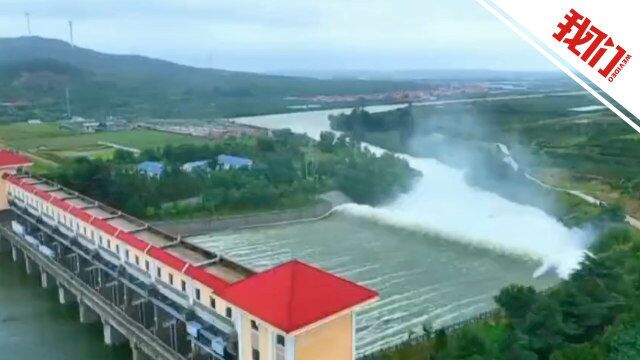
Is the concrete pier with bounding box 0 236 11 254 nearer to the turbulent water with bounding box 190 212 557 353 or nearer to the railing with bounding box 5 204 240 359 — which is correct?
the railing with bounding box 5 204 240 359

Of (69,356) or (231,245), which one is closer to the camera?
(69,356)

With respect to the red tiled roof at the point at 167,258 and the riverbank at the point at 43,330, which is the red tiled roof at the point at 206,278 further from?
the riverbank at the point at 43,330

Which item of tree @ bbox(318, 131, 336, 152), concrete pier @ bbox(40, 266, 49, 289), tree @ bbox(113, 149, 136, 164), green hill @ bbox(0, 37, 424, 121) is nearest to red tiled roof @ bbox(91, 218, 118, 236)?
concrete pier @ bbox(40, 266, 49, 289)

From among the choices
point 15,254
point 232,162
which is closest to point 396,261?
point 15,254

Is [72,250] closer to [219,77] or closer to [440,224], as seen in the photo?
[440,224]

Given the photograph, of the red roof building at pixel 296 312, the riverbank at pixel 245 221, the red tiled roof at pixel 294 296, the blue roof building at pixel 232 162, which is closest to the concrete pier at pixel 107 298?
the red roof building at pixel 296 312

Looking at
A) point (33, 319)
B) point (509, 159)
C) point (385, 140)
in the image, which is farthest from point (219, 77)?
point (33, 319)
